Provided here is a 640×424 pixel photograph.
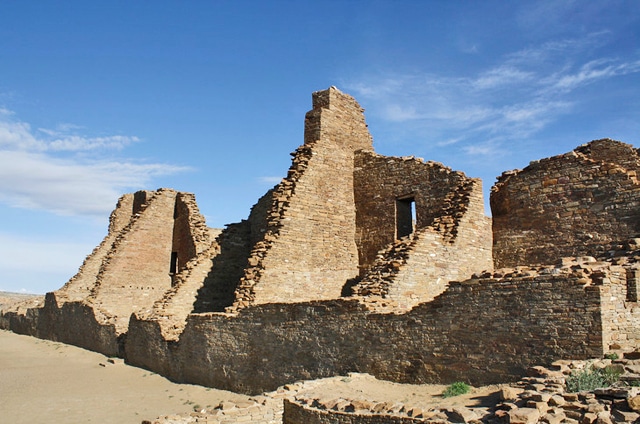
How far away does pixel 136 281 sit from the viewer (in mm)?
24188

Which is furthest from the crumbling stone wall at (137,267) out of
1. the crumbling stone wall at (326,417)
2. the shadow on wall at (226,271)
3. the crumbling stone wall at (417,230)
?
the crumbling stone wall at (326,417)

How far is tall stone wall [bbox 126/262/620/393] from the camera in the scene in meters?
8.80

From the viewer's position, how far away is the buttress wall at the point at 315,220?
15555 millimetres

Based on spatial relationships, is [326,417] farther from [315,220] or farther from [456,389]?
[315,220]

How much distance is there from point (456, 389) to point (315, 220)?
26.6ft

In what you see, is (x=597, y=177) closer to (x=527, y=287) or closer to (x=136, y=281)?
(x=527, y=287)

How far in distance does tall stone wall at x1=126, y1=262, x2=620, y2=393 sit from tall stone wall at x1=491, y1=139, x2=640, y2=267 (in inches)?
170

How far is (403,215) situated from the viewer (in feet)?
55.6

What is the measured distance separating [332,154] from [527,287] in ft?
30.4

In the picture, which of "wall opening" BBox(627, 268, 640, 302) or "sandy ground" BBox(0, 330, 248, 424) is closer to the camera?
"wall opening" BBox(627, 268, 640, 302)

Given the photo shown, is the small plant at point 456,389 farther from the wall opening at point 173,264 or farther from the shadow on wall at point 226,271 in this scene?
the wall opening at point 173,264

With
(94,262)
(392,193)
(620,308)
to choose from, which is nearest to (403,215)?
(392,193)

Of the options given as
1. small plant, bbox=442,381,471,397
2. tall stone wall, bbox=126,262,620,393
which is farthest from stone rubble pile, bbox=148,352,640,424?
small plant, bbox=442,381,471,397

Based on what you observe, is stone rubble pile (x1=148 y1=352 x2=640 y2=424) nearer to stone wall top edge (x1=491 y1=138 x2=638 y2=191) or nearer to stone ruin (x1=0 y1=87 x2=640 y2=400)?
stone ruin (x1=0 y1=87 x2=640 y2=400)
